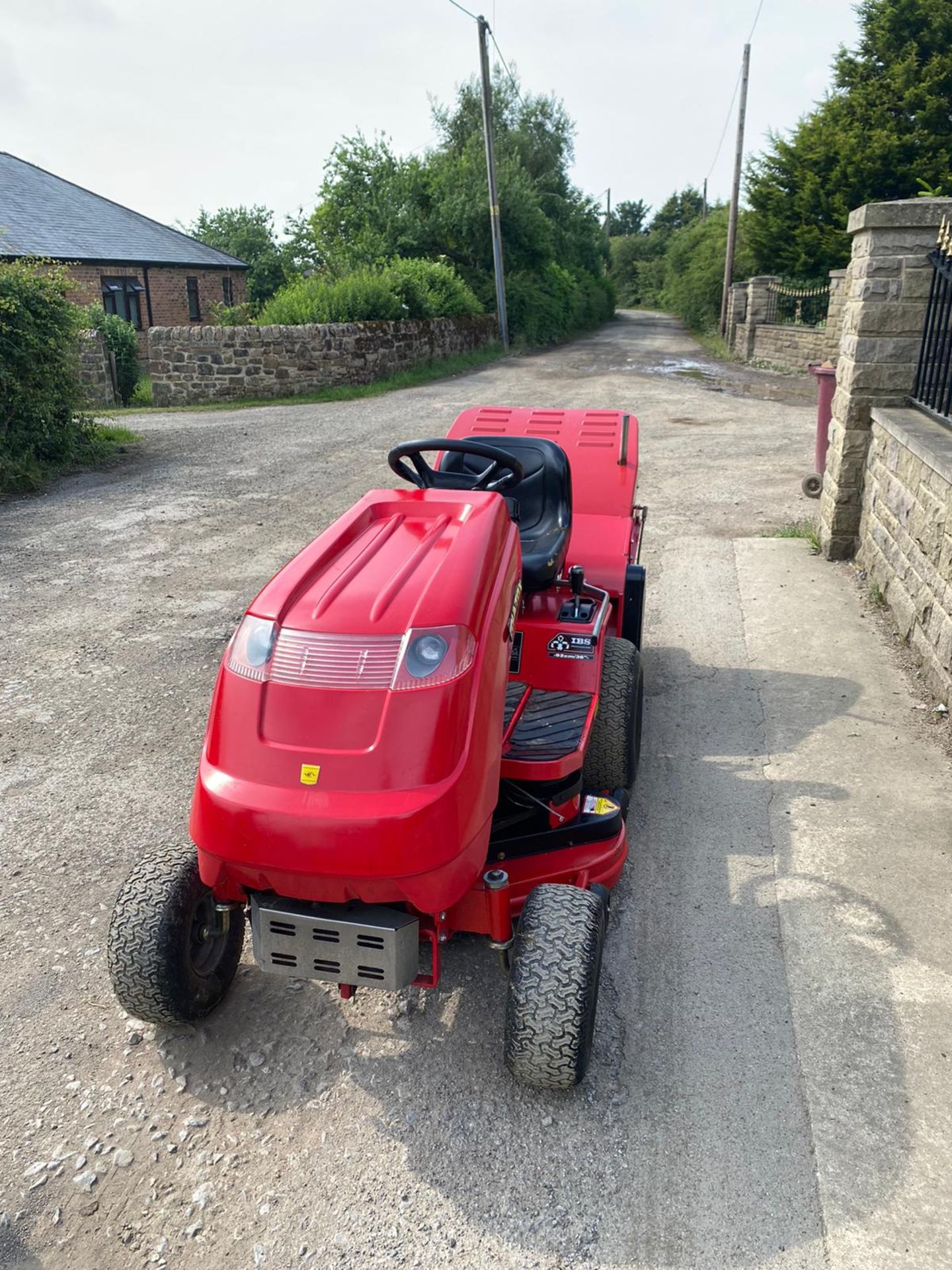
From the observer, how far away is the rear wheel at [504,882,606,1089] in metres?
2.40

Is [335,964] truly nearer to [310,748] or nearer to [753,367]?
[310,748]

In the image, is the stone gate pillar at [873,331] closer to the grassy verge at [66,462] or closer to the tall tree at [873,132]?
the grassy verge at [66,462]

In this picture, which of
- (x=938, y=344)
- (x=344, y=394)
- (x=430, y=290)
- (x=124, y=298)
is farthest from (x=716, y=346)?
(x=938, y=344)

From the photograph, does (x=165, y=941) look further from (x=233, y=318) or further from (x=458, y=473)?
(x=233, y=318)

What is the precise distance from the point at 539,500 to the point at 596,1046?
2082mm

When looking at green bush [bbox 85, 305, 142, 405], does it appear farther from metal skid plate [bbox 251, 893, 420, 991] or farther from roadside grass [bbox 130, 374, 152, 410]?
metal skid plate [bbox 251, 893, 420, 991]

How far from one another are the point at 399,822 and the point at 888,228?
5666 mm

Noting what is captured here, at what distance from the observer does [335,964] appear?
7.93 ft

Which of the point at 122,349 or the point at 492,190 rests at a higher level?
the point at 492,190

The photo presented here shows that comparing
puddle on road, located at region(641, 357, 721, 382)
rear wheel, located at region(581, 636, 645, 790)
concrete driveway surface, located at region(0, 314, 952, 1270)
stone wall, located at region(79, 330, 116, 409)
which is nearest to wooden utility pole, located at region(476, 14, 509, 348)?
puddle on road, located at region(641, 357, 721, 382)

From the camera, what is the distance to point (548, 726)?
3.29 metres

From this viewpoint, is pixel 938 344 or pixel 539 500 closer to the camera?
pixel 539 500

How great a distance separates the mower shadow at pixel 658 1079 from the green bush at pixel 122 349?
53.8ft

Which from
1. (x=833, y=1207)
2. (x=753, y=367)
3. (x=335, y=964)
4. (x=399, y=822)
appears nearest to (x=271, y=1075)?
(x=335, y=964)
